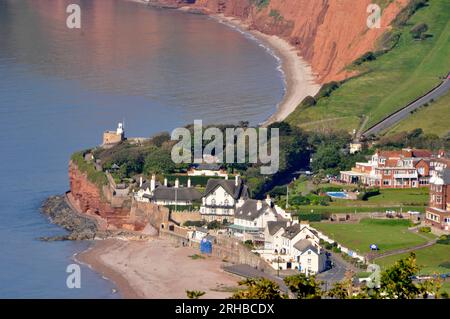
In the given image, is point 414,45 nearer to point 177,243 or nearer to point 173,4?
point 177,243

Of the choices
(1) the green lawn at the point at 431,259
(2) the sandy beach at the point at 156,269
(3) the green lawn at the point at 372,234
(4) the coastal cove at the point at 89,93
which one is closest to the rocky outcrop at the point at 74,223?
(4) the coastal cove at the point at 89,93

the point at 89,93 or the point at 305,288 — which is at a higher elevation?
the point at 89,93

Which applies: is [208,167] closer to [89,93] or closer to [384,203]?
[384,203]

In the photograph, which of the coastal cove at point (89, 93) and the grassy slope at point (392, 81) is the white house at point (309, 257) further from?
the grassy slope at point (392, 81)

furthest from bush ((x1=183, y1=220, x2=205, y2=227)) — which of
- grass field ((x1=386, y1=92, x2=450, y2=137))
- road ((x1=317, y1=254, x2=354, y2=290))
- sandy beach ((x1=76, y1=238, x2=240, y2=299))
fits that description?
grass field ((x1=386, y1=92, x2=450, y2=137))

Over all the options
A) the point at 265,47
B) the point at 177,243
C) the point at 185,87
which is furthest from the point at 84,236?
the point at 265,47

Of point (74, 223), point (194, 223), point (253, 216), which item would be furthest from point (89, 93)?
point (253, 216)
